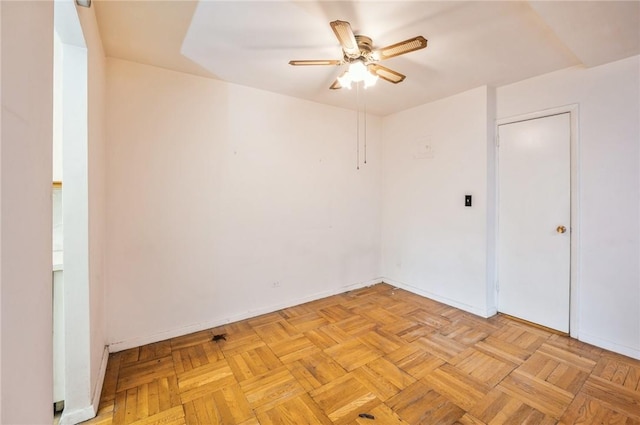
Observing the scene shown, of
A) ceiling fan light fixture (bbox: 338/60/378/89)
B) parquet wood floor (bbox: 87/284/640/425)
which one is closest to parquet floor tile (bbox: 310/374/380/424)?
parquet wood floor (bbox: 87/284/640/425)

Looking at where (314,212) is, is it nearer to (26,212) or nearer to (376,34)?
(376,34)

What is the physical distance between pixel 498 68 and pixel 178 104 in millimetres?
2824

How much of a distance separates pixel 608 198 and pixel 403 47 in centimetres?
211

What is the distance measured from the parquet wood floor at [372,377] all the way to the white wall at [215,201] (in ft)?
1.15

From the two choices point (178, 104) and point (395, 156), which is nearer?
point (178, 104)

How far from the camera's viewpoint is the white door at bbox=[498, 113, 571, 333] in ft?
8.31

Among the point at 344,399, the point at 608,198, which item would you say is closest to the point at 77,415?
the point at 344,399

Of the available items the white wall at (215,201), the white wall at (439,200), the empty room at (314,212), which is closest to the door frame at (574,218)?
the empty room at (314,212)

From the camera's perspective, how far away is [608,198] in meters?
2.28

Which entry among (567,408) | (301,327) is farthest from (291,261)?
(567,408)

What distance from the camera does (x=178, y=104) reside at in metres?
2.49

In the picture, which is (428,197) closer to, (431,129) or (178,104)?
(431,129)

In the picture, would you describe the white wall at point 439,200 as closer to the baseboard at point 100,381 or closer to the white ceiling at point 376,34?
the white ceiling at point 376,34

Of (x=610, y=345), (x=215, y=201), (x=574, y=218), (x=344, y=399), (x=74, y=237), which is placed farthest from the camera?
(x=215, y=201)
